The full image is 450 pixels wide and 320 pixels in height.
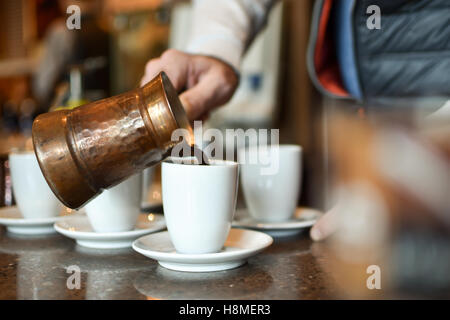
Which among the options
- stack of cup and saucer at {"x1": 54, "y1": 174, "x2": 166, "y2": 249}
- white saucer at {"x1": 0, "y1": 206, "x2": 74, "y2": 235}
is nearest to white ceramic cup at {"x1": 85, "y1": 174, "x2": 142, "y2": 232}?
stack of cup and saucer at {"x1": 54, "y1": 174, "x2": 166, "y2": 249}

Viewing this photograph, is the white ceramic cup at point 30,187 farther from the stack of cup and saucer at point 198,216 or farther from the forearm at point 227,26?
the forearm at point 227,26

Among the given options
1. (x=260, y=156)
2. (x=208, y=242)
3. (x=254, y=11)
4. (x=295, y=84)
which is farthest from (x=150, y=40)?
(x=208, y=242)

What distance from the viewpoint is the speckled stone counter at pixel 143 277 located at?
0.61m

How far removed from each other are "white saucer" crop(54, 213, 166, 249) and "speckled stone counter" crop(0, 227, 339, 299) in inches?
0.8

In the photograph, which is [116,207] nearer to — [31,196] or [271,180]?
[31,196]

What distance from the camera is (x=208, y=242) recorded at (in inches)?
29.7

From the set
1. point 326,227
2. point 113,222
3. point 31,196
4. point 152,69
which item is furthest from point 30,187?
point 326,227

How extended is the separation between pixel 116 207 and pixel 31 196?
21cm

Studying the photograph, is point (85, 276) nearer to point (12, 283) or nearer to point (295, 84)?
point (12, 283)

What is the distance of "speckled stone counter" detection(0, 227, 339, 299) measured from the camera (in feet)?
1.99

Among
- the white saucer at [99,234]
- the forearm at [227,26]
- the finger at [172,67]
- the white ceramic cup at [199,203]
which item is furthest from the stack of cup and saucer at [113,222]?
the forearm at [227,26]

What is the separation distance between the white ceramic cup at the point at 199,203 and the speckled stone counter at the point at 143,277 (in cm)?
6

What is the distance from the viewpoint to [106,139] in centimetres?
69
